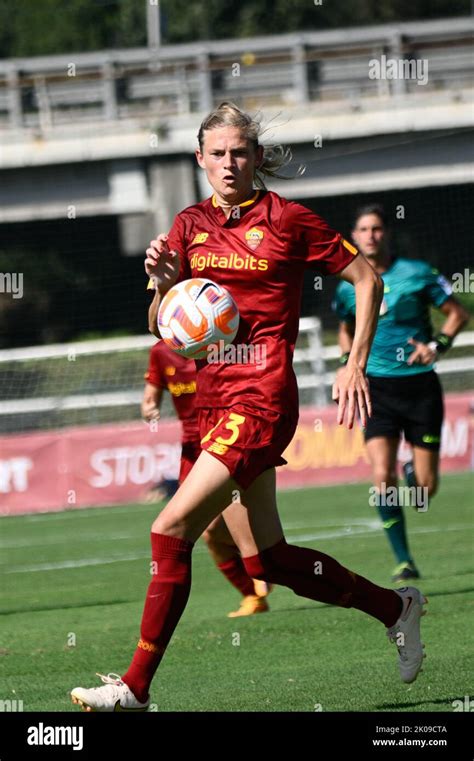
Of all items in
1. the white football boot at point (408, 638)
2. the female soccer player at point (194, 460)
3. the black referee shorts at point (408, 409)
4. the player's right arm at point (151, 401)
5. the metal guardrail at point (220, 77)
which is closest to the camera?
the white football boot at point (408, 638)

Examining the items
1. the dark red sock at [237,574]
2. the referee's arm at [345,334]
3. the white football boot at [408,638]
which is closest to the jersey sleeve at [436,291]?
the referee's arm at [345,334]

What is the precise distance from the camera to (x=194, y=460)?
8453mm

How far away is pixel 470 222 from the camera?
27.4 metres

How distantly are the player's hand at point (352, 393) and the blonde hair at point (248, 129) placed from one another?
975mm

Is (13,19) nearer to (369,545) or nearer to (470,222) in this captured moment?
(470,222)

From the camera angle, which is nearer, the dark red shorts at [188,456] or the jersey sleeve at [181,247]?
the jersey sleeve at [181,247]

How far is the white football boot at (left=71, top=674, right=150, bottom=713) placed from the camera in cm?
533

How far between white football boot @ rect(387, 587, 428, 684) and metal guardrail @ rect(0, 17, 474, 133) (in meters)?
25.8

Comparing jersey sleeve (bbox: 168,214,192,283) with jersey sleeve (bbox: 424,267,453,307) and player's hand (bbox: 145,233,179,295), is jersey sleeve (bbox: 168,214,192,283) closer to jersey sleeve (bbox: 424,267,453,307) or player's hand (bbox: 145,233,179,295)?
player's hand (bbox: 145,233,179,295)

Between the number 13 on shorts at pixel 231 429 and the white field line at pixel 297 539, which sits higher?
the number 13 on shorts at pixel 231 429

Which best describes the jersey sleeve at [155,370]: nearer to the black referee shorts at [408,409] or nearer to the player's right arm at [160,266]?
the black referee shorts at [408,409]
